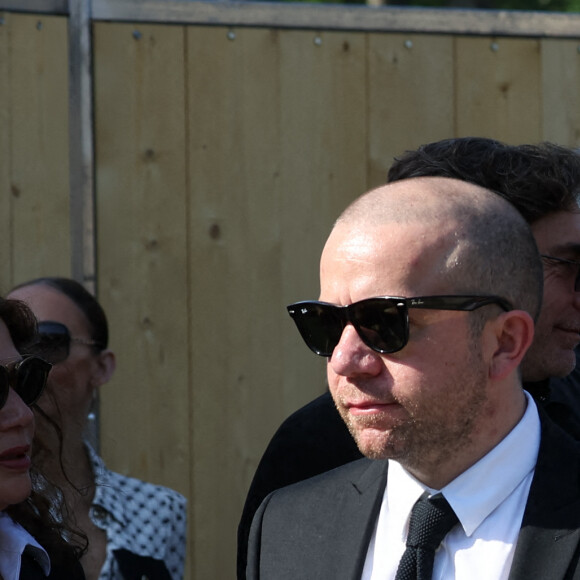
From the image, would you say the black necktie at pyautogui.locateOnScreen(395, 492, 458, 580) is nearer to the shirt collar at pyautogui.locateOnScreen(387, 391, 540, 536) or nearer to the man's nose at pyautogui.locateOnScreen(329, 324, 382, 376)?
the shirt collar at pyautogui.locateOnScreen(387, 391, 540, 536)

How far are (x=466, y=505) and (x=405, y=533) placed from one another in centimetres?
14

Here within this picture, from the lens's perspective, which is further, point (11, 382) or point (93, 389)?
point (93, 389)

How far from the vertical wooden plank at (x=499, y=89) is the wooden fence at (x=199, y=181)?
159 millimetres

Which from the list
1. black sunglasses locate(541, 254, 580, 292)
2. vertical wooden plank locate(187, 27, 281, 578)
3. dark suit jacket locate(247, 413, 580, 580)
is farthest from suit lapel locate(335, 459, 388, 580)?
vertical wooden plank locate(187, 27, 281, 578)

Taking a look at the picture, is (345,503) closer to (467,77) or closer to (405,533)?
(405,533)

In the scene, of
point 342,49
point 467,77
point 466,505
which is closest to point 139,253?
point 342,49

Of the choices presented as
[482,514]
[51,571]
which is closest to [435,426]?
[482,514]

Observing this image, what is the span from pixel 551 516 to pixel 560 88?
2624 mm

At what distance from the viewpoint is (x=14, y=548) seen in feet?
7.59

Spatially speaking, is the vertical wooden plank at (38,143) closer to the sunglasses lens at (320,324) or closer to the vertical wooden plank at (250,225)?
the vertical wooden plank at (250,225)

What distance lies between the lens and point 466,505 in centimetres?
182

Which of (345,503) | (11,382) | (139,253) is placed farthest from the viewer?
(139,253)

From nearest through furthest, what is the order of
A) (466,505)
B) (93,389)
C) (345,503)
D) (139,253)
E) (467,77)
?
(466,505) → (345,503) → (93,389) → (139,253) → (467,77)

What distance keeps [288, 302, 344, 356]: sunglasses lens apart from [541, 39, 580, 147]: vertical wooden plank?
238 cm
